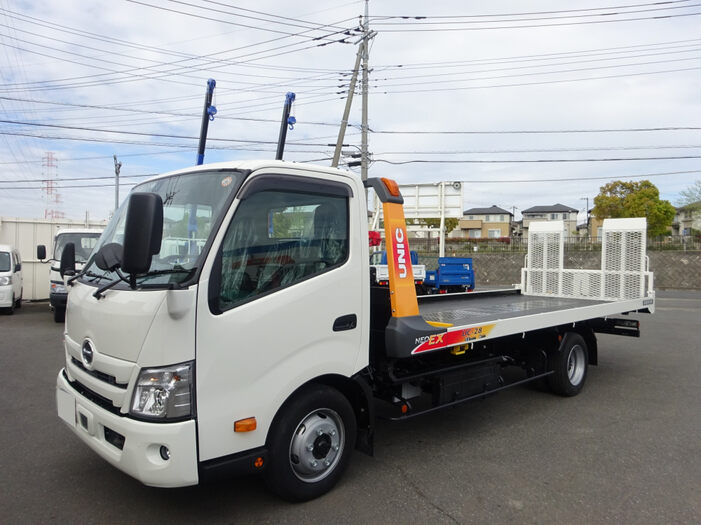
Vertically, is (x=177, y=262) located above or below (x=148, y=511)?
above

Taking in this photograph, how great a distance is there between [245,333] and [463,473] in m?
2.20

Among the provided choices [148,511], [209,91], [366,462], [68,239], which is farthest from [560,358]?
[68,239]

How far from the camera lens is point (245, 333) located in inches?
114

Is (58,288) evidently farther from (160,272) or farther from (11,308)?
(160,272)

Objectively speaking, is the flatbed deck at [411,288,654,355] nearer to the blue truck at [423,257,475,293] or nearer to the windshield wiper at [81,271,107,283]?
the windshield wiper at [81,271,107,283]

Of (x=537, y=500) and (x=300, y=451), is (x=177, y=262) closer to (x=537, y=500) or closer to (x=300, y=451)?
(x=300, y=451)

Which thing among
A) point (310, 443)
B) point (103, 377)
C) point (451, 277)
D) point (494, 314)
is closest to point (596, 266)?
point (451, 277)

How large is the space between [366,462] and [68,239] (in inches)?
451

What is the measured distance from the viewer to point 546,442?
450 cm

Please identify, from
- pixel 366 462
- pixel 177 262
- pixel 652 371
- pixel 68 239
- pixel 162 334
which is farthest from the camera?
pixel 68 239

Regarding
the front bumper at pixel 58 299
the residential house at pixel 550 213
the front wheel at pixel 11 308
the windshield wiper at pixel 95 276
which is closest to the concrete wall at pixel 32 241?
the front wheel at pixel 11 308

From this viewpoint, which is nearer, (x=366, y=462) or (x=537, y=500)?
(x=537, y=500)

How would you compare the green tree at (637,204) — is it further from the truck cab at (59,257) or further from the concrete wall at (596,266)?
the truck cab at (59,257)

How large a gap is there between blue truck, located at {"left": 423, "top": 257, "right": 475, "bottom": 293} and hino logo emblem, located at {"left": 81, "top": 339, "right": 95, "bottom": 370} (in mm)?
13346
